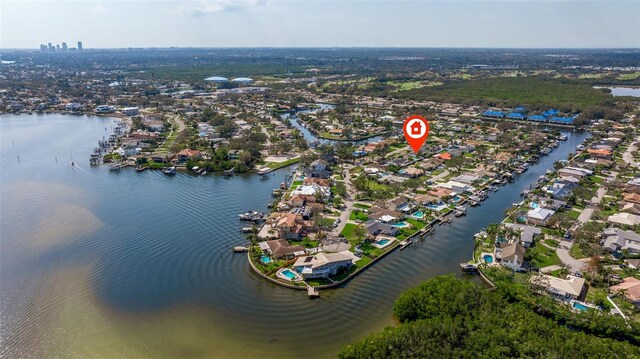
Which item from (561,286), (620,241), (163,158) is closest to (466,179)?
(620,241)

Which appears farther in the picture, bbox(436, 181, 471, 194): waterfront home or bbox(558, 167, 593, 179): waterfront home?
bbox(558, 167, 593, 179): waterfront home

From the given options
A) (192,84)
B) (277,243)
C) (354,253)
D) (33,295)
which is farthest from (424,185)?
(192,84)

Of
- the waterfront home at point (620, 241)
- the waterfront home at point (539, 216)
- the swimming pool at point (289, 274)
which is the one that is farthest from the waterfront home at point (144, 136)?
the waterfront home at point (620, 241)

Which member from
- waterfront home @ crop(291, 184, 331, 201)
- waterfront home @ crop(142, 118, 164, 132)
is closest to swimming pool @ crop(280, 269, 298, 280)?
waterfront home @ crop(291, 184, 331, 201)

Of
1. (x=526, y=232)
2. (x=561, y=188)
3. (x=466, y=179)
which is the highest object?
(x=561, y=188)

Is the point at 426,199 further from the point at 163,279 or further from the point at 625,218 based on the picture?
the point at 163,279

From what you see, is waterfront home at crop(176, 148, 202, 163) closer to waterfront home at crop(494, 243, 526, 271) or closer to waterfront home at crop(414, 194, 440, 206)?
waterfront home at crop(414, 194, 440, 206)
